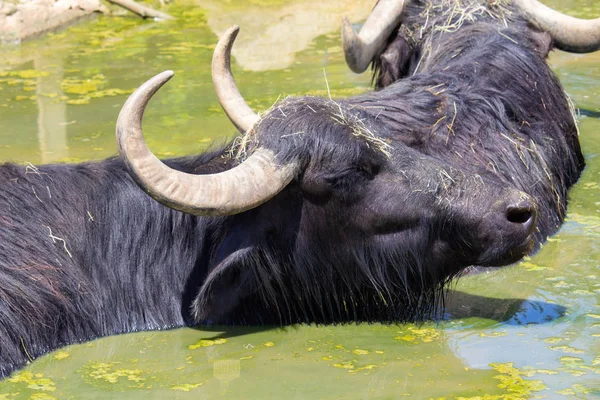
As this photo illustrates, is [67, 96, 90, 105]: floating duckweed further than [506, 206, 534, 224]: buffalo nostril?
Yes

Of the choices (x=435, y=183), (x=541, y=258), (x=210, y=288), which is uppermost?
(x=435, y=183)

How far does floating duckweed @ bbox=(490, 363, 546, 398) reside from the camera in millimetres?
4844

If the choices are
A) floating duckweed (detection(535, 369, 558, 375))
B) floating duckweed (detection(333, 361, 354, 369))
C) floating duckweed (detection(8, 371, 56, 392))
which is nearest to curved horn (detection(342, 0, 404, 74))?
floating duckweed (detection(333, 361, 354, 369))

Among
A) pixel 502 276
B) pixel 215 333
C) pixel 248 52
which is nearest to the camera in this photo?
pixel 215 333

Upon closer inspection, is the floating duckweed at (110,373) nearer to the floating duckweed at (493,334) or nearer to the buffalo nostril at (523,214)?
the floating duckweed at (493,334)

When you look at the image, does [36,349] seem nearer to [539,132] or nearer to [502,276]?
[502,276]

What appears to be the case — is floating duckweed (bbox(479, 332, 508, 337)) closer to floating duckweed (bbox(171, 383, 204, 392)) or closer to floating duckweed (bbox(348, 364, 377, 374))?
floating duckweed (bbox(348, 364, 377, 374))

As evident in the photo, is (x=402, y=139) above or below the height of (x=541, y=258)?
above

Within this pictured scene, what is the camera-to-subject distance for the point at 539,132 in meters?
7.18

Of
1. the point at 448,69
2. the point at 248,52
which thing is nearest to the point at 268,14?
the point at 248,52

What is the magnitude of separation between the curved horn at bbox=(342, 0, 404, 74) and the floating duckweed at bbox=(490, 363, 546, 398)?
4.14m

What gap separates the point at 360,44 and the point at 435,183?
11.5 ft

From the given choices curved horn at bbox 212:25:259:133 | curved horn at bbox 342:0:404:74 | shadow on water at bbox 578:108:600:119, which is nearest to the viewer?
curved horn at bbox 212:25:259:133

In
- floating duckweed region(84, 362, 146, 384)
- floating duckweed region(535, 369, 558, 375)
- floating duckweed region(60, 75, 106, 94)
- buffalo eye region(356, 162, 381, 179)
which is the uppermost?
buffalo eye region(356, 162, 381, 179)
